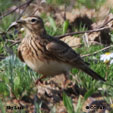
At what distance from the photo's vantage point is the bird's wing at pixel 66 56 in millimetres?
5086

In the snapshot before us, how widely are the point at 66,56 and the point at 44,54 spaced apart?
1.25 feet

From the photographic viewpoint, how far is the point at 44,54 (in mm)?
4992

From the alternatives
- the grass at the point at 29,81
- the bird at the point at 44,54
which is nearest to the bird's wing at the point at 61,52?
the bird at the point at 44,54

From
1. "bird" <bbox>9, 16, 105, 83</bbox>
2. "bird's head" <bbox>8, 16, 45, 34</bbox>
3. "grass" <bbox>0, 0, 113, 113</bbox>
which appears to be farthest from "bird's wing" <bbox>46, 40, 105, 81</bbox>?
"bird's head" <bbox>8, 16, 45, 34</bbox>

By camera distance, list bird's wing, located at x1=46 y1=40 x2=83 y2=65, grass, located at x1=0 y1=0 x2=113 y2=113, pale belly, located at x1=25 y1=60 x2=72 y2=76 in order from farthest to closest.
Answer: bird's wing, located at x1=46 y1=40 x2=83 y2=65
pale belly, located at x1=25 y1=60 x2=72 y2=76
grass, located at x1=0 y1=0 x2=113 y2=113

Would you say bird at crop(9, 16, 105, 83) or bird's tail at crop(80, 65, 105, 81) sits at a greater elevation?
bird at crop(9, 16, 105, 83)

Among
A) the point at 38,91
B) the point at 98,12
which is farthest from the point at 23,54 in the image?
the point at 98,12

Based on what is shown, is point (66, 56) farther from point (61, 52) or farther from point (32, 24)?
point (32, 24)

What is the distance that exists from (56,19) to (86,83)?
136 inches

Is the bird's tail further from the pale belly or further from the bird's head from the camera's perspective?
the bird's head

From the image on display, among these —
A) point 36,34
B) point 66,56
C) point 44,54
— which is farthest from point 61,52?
point 36,34

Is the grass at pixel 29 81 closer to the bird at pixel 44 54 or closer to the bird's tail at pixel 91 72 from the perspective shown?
the bird's tail at pixel 91 72

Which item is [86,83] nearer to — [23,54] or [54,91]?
[54,91]

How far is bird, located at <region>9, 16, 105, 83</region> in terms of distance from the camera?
16.3 feet
